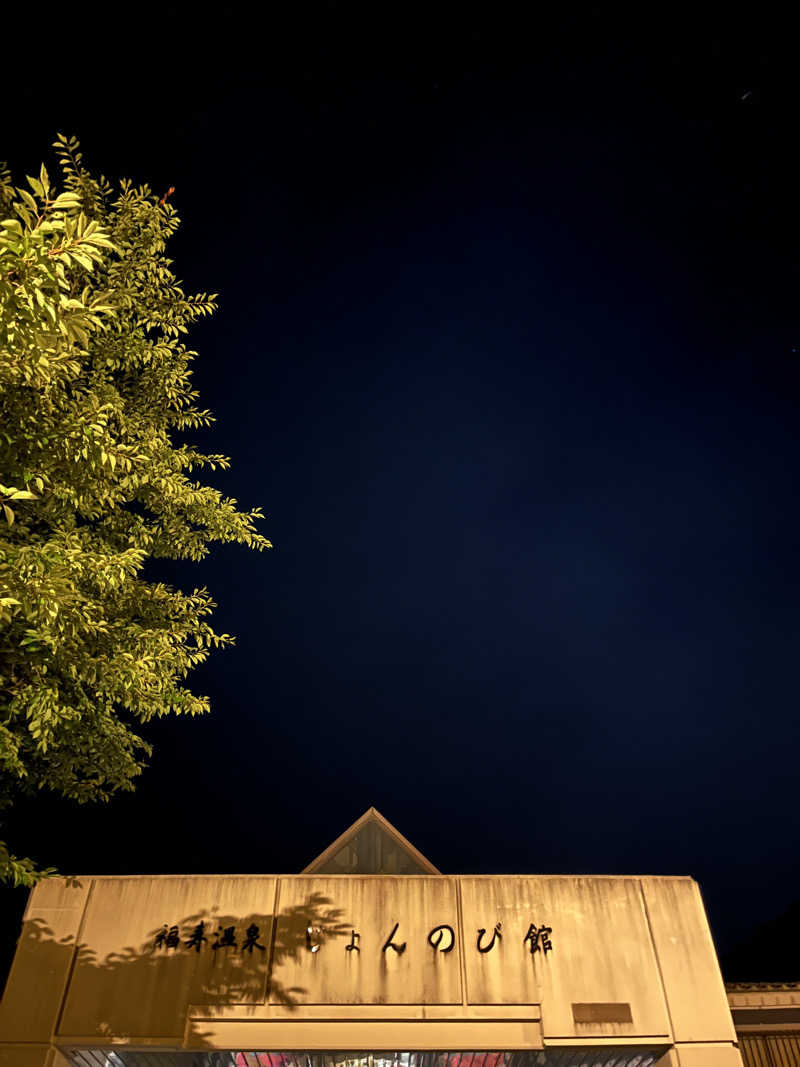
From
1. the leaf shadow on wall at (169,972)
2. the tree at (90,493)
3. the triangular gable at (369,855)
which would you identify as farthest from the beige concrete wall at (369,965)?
the tree at (90,493)

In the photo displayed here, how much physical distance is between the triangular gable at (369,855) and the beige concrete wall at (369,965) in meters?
1.53

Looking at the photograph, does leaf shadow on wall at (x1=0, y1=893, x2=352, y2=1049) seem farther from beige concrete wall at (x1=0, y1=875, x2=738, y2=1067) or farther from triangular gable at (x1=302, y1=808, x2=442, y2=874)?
triangular gable at (x1=302, y1=808, x2=442, y2=874)

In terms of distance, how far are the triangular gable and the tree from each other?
5099 mm

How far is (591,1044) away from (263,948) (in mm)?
5286

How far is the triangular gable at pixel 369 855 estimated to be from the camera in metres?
12.5

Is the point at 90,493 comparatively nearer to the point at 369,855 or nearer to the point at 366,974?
the point at 366,974

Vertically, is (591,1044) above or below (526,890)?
below

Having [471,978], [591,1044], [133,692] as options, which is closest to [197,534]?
[133,692]

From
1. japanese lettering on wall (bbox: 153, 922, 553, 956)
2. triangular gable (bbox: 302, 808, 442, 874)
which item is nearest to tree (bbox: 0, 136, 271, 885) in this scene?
japanese lettering on wall (bbox: 153, 922, 553, 956)

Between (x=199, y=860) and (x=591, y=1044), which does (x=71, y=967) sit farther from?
(x=199, y=860)

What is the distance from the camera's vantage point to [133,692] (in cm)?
784

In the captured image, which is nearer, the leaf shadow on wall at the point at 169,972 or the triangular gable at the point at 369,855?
the leaf shadow on wall at the point at 169,972

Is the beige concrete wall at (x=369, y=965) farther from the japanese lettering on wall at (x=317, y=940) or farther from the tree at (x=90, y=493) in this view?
the tree at (x=90, y=493)

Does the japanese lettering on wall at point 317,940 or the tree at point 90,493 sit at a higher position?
the tree at point 90,493
